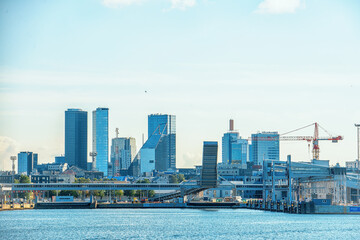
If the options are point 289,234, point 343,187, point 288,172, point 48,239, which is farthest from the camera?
point 288,172

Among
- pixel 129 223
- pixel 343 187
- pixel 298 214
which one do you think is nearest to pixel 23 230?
pixel 129 223

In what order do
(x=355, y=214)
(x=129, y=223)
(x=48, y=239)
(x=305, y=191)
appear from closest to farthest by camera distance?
(x=48, y=239), (x=129, y=223), (x=355, y=214), (x=305, y=191)

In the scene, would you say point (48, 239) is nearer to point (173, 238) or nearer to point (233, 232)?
point (173, 238)

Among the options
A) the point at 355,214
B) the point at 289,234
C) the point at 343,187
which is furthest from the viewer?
the point at 343,187

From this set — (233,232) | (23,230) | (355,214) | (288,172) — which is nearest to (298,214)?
(355,214)

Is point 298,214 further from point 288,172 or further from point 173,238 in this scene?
point 173,238

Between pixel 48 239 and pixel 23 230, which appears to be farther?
pixel 23 230

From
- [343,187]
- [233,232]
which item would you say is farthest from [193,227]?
[343,187]

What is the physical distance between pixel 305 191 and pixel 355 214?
45.9 metres

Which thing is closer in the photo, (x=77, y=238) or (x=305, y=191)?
(x=77, y=238)

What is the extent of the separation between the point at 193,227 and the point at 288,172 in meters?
68.7

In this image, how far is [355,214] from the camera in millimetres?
152250

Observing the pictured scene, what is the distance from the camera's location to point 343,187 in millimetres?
167125

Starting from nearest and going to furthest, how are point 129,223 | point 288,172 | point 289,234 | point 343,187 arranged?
point 289,234 → point 129,223 → point 343,187 → point 288,172
